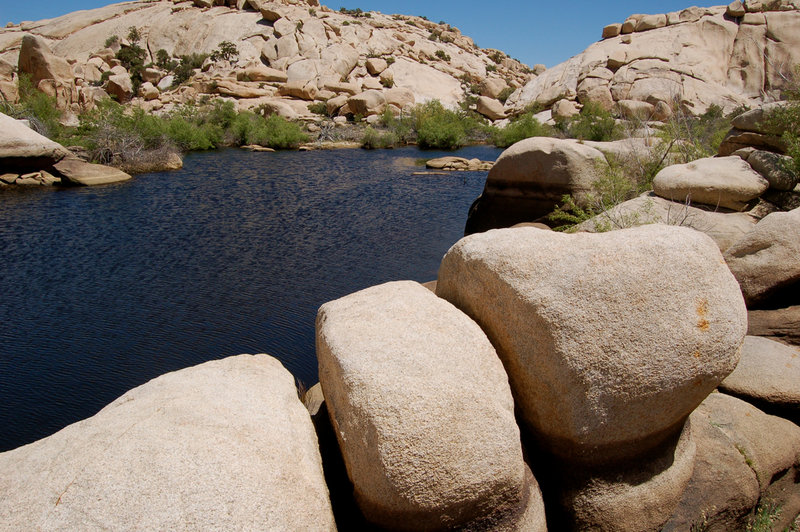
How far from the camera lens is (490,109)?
1934 inches

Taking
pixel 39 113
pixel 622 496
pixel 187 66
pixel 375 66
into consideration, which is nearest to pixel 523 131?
pixel 375 66

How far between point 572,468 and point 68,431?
3.50 meters

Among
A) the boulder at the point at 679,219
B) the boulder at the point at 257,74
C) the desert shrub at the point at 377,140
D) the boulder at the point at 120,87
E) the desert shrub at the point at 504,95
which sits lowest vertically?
the boulder at the point at 679,219

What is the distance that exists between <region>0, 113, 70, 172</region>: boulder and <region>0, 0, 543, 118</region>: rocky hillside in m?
20.5

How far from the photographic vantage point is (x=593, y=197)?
10.4 metres

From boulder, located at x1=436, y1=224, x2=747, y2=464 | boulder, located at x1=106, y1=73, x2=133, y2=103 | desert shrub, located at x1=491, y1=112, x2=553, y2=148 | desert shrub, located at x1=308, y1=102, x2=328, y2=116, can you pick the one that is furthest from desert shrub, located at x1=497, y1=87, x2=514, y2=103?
boulder, located at x1=436, y1=224, x2=747, y2=464

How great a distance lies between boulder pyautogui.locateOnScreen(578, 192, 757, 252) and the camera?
8125 mm

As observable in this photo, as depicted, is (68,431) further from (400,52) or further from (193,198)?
(400,52)

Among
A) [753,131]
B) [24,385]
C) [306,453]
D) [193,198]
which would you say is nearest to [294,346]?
[24,385]

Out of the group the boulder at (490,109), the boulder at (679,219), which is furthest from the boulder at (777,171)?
the boulder at (490,109)

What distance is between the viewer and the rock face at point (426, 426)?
126 inches

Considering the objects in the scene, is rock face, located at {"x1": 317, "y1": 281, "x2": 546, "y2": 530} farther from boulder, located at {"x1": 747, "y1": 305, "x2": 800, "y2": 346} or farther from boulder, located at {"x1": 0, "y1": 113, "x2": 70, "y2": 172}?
boulder, located at {"x1": 0, "y1": 113, "x2": 70, "y2": 172}

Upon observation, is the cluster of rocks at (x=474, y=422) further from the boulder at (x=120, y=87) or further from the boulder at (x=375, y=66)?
the boulder at (x=375, y=66)

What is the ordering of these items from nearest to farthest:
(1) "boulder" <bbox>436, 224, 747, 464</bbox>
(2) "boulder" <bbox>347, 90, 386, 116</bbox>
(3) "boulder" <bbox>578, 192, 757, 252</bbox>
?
(1) "boulder" <bbox>436, 224, 747, 464</bbox> < (3) "boulder" <bbox>578, 192, 757, 252</bbox> < (2) "boulder" <bbox>347, 90, 386, 116</bbox>
